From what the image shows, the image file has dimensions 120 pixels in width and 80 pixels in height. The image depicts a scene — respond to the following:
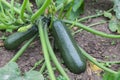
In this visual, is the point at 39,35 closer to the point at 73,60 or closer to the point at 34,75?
the point at 73,60

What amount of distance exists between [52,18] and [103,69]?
62 centimetres

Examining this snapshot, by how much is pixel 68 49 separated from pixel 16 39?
1.51 feet

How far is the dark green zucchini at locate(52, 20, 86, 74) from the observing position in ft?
9.22

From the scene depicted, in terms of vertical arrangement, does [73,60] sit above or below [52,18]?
below

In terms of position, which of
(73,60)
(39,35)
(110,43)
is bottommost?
(110,43)

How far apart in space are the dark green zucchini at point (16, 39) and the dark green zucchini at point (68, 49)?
0.22 m

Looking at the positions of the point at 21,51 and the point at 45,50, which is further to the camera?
the point at 21,51

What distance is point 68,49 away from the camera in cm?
287

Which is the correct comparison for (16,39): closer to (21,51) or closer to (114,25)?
(21,51)

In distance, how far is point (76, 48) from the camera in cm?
288

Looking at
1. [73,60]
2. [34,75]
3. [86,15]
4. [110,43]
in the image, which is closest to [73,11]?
[86,15]

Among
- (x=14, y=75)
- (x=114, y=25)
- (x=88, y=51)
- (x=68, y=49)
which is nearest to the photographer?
(x=14, y=75)

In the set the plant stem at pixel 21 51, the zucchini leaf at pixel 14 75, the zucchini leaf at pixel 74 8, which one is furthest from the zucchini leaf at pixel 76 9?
the zucchini leaf at pixel 14 75

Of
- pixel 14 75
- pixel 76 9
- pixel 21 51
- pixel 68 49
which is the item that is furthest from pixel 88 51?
pixel 14 75
